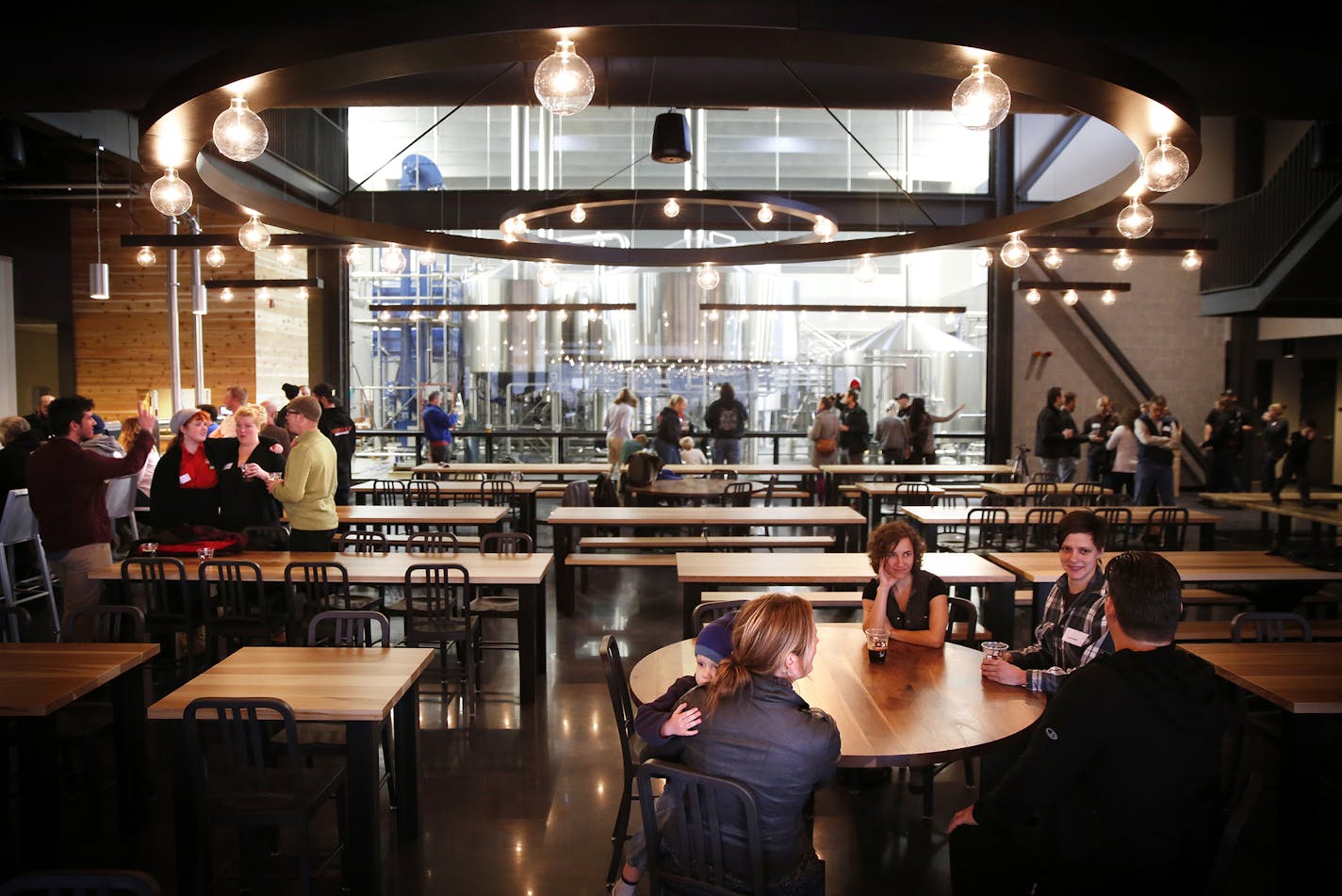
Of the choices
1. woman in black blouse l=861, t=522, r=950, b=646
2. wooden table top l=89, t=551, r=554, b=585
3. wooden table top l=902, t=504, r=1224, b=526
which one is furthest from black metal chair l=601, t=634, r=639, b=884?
wooden table top l=902, t=504, r=1224, b=526

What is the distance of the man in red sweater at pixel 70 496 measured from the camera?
19.6 feet

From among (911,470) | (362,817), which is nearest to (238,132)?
(362,817)

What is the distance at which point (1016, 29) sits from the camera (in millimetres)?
3693

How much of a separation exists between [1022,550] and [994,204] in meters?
8.87

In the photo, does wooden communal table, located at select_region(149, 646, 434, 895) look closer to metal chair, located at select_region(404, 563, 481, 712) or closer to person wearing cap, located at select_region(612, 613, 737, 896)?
person wearing cap, located at select_region(612, 613, 737, 896)

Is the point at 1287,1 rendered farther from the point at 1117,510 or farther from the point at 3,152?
the point at 3,152

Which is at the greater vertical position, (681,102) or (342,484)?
(681,102)

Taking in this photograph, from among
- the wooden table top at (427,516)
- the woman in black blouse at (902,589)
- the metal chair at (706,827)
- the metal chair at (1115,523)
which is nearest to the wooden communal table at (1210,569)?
the metal chair at (1115,523)

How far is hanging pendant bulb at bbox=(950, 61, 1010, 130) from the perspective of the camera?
3.33 metres

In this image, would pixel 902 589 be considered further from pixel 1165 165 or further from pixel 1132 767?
pixel 1165 165

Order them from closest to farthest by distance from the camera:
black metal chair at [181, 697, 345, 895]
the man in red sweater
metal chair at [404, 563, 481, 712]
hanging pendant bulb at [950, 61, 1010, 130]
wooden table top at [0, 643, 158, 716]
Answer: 1. black metal chair at [181, 697, 345, 895]
2. hanging pendant bulb at [950, 61, 1010, 130]
3. wooden table top at [0, 643, 158, 716]
4. metal chair at [404, 563, 481, 712]
5. the man in red sweater

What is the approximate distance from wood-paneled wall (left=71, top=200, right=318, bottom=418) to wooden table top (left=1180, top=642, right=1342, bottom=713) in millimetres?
11992

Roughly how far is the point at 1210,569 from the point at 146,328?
42.2ft

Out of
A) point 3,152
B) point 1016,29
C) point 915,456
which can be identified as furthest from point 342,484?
point 1016,29
